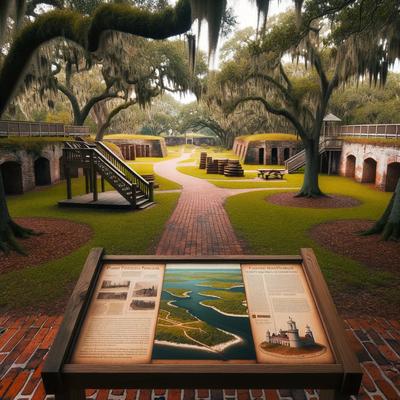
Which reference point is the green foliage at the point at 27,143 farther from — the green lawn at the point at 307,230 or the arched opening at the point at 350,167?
the arched opening at the point at 350,167

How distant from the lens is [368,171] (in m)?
25.5

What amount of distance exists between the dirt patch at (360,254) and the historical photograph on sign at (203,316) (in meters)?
3.60

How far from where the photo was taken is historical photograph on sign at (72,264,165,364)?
2.87 metres

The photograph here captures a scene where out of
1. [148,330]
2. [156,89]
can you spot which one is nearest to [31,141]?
[156,89]

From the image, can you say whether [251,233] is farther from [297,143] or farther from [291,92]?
[297,143]

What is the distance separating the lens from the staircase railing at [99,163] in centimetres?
1598

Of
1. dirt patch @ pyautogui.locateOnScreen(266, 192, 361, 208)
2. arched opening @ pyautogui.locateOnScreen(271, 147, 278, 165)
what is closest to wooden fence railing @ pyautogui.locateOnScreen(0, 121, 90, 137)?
dirt patch @ pyautogui.locateOnScreen(266, 192, 361, 208)

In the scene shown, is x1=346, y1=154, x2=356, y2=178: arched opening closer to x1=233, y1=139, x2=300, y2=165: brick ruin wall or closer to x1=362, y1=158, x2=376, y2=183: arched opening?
x1=362, y1=158, x2=376, y2=183: arched opening

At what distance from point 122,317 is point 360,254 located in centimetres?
800

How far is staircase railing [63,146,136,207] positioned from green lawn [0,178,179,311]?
5.44 feet

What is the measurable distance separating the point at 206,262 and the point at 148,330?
3.58 ft

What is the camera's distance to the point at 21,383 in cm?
425

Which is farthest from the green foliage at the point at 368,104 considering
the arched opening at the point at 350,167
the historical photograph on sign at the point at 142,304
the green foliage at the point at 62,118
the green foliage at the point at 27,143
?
the historical photograph on sign at the point at 142,304

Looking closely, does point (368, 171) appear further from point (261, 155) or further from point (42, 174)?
point (42, 174)
